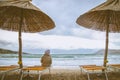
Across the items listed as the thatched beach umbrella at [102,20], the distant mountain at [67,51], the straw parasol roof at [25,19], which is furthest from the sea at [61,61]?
the straw parasol roof at [25,19]

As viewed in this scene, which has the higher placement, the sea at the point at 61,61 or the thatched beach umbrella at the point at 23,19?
the thatched beach umbrella at the point at 23,19

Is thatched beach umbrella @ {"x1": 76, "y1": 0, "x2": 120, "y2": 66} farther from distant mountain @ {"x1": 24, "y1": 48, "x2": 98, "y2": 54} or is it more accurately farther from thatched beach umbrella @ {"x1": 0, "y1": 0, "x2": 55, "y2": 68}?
distant mountain @ {"x1": 24, "y1": 48, "x2": 98, "y2": 54}

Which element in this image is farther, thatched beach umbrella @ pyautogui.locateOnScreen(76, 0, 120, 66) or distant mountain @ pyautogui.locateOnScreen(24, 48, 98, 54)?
distant mountain @ pyautogui.locateOnScreen(24, 48, 98, 54)

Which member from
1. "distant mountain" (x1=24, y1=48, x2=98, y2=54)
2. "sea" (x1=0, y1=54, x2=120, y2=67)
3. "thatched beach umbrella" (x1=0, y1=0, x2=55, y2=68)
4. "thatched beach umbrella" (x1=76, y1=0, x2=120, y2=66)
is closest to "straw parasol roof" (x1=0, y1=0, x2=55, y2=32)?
"thatched beach umbrella" (x1=0, y1=0, x2=55, y2=68)

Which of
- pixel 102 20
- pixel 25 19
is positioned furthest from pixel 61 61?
pixel 25 19

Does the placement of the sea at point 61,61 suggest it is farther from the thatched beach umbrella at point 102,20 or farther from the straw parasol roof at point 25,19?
the straw parasol roof at point 25,19

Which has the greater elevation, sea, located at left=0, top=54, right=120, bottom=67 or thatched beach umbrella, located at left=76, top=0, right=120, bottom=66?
thatched beach umbrella, located at left=76, top=0, right=120, bottom=66

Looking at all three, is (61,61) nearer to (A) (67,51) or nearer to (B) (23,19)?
(A) (67,51)

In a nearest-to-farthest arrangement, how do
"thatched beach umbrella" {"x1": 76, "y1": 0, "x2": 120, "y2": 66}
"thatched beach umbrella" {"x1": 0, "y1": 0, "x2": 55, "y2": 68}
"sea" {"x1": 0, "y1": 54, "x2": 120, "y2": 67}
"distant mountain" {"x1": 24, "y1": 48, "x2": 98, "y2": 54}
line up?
"thatched beach umbrella" {"x1": 0, "y1": 0, "x2": 55, "y2": 68} → "thatched beach umbrella" {"x1": 76, "y1": 0, "x2": 120, "y2": 66} → "sea" {"x1": 0, "y1": 54, "x2": 120, "y2": 67} → "distant mountain" {"x1": 24, "y1": 48, "x2": 98, "y2": 54}

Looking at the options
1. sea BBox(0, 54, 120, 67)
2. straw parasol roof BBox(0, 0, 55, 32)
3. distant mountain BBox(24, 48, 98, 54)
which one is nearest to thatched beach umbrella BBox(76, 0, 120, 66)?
straw parasol roof BBox(0, 0, 55, 32)

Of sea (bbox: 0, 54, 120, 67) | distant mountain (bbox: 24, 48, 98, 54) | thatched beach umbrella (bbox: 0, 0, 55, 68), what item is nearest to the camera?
thatched beach umbrella (bbox: 0, 0, 55, 68)

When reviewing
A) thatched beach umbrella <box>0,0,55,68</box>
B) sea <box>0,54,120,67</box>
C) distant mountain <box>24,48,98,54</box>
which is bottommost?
sea <box>0,54,120,67</box>

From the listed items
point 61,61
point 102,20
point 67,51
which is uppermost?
point 102,20

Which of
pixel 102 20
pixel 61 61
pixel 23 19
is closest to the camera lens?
pixel 23 19
